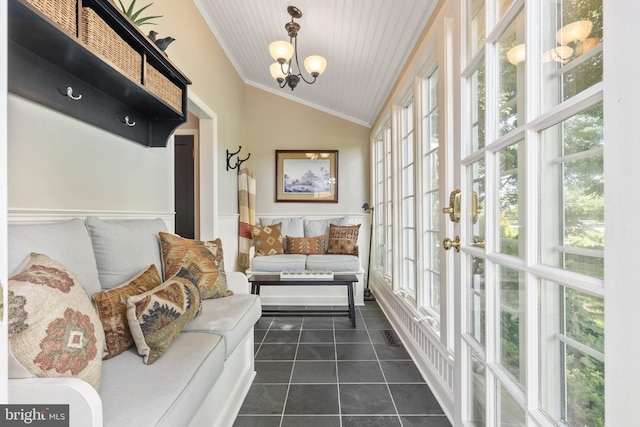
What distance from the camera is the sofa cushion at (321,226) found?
4.15 m

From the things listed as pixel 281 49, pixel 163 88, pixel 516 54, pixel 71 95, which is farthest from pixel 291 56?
pixel 516 54

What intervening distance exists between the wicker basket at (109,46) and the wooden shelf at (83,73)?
2 centimetres

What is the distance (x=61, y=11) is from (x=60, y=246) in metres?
0.79

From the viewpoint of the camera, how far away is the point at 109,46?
1.19 m

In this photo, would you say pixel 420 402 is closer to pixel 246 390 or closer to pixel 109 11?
pixel 246 390

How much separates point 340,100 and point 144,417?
150 inches

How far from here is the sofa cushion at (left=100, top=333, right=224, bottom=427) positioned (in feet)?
2.63

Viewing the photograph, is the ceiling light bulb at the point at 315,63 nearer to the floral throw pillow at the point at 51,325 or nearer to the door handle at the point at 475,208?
the door handle at the point at 475,208

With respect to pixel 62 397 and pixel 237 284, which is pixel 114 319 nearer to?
pixel 62 397

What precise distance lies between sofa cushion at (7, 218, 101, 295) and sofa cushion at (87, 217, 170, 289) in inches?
3.9

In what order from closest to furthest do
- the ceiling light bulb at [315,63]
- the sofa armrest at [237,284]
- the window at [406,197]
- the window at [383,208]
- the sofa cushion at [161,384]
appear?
the sofa cushion at [161,384], the sofa armrest at [237,284], the ceiling light bulb at [315,63], the window at [406,197], the window at [383,208]

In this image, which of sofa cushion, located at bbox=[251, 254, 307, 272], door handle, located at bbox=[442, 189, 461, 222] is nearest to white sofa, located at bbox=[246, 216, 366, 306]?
sofa cushion, located at bbox=[251, 254, 307, 272]

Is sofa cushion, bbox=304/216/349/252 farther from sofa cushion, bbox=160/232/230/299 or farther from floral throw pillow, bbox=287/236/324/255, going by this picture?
sofa cushion, bbox=160/232/230/299

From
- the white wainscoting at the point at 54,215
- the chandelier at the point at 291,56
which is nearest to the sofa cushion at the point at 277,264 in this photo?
the white wainscoting at the point at 54,215
